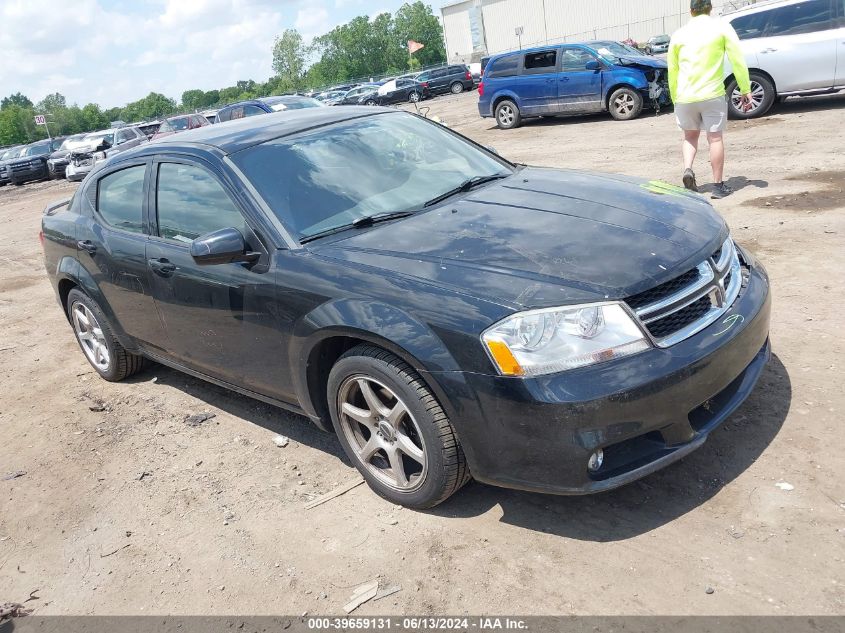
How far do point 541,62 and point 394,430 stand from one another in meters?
14.7

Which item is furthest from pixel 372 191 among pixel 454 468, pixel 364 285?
pixel 454 468

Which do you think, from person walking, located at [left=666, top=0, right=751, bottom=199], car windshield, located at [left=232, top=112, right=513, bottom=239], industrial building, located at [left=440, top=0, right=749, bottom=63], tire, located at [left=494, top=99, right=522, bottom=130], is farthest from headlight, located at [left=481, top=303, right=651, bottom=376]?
industrial building, located at [left=440, top=0, right=749, bottom=63]

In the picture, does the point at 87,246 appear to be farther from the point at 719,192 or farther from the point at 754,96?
the point at 754,96

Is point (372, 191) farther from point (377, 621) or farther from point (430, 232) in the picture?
point (377, 621)

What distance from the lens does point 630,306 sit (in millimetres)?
2867

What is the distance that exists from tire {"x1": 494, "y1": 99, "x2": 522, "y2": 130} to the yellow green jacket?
31.5ft

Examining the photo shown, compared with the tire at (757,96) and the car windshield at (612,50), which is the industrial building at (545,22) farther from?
the tire at (757,96)

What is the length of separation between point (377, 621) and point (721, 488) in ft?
5.02

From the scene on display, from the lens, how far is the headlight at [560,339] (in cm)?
278

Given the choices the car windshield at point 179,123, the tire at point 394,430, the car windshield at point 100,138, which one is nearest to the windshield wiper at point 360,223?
the tire at point 394,430

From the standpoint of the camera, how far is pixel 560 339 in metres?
2.80

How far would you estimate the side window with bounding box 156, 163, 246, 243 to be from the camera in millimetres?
3879

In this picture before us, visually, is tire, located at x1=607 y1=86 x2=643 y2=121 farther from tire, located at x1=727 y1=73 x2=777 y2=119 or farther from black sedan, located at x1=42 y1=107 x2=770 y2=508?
black sedan, located at x1=42 y1=107 x2=770 y2=508

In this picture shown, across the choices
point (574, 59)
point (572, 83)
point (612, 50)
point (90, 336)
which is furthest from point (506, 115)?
point (90, 336)
